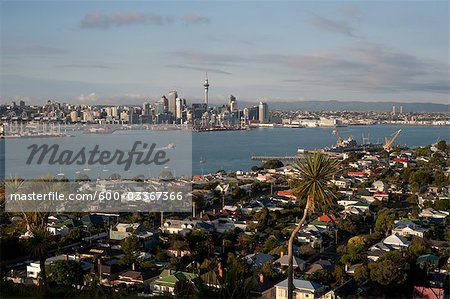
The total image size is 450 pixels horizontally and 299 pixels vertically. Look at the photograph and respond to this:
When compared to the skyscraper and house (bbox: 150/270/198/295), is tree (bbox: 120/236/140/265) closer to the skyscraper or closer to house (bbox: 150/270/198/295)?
house (bbox: 150/270/198/295)

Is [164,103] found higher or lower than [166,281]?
higher

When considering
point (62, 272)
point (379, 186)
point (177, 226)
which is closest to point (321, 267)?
point (62, 272)

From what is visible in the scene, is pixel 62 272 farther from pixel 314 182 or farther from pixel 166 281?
pixel 314 182

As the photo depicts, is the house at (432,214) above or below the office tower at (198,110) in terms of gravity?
below

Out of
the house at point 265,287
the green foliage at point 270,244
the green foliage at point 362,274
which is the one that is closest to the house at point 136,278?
the house at point 265,287

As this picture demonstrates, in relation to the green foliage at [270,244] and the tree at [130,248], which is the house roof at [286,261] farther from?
the tree at [130,248]

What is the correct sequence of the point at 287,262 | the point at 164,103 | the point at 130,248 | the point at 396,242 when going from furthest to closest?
the point at 164,103, the point at 396,242, the point at 130,248, the point at 287,262

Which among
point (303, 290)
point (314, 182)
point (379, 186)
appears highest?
point (314, 182)

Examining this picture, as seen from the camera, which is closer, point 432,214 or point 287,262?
point 287,262

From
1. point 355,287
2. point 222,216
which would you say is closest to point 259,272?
point 355,287
